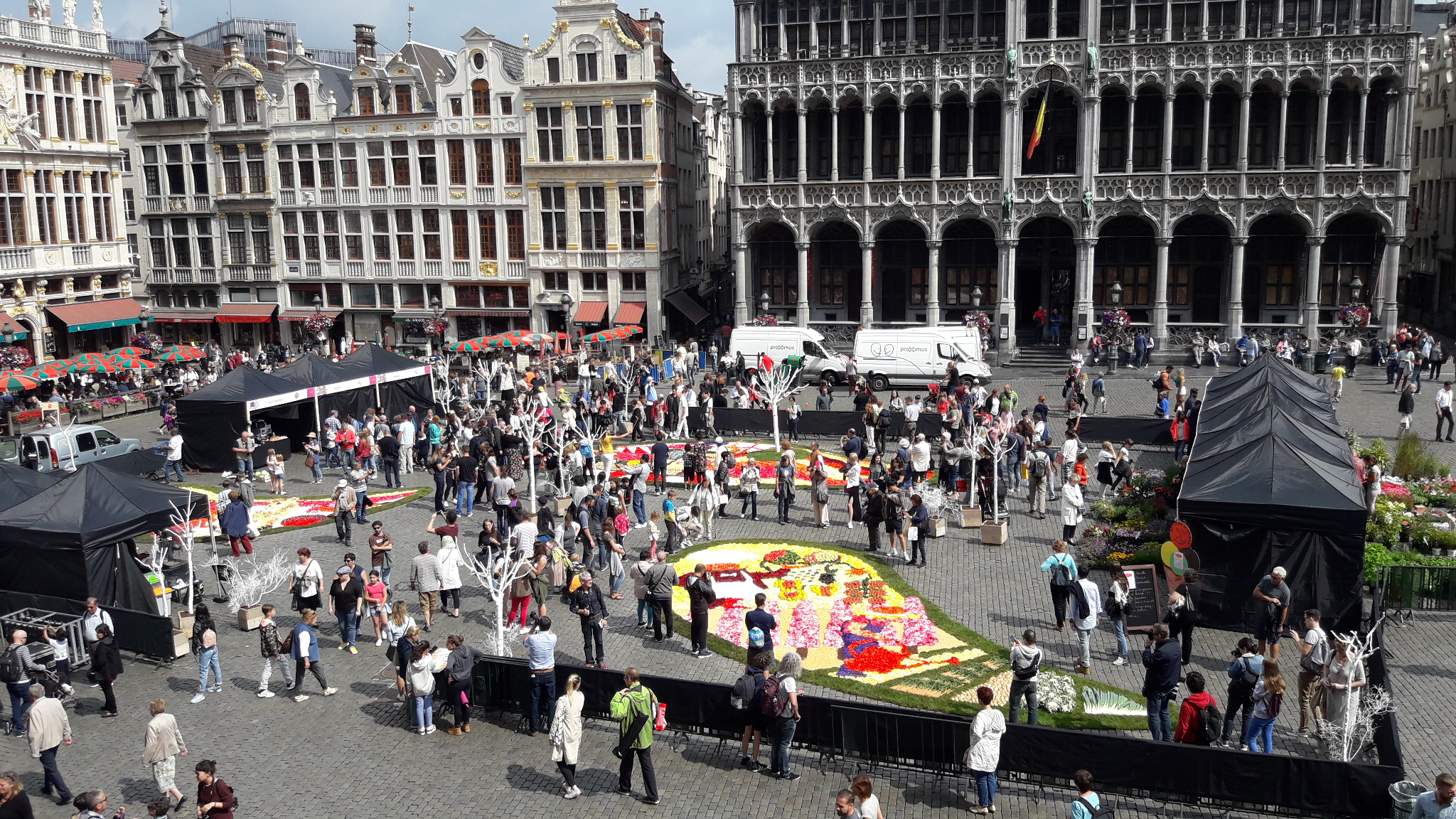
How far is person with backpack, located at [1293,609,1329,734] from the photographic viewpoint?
15328mm

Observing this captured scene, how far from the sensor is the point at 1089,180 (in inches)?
1911

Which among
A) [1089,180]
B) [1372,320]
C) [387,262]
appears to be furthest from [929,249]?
[387,262]

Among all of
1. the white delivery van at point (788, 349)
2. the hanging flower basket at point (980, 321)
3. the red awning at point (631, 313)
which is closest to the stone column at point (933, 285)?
the hanging flower basket at point (980, 321)

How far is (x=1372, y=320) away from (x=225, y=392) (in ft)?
145

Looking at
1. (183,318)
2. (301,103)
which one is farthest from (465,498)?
(183,318)

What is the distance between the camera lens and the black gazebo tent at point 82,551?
63.8 ft

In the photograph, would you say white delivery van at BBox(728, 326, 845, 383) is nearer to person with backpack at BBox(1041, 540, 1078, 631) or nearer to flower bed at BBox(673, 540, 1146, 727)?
flower bed at BBox(673, 540, 1146, 727)

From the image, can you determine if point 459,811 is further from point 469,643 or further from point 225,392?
point 225,392

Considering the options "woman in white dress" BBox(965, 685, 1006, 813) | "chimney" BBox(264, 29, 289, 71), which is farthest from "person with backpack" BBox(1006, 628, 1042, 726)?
"chimney" BBox(264, 29, 289, 71)

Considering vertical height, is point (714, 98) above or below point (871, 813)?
above

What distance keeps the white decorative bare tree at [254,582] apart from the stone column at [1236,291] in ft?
130

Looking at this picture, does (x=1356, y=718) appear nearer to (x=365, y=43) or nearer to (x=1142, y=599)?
(x=1142, y=599)

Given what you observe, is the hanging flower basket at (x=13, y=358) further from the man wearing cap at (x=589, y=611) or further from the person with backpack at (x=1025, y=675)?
the person with backpack at (x=1025, y=675)

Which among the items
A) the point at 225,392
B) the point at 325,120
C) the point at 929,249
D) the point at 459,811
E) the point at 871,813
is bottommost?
the point at 459,811
